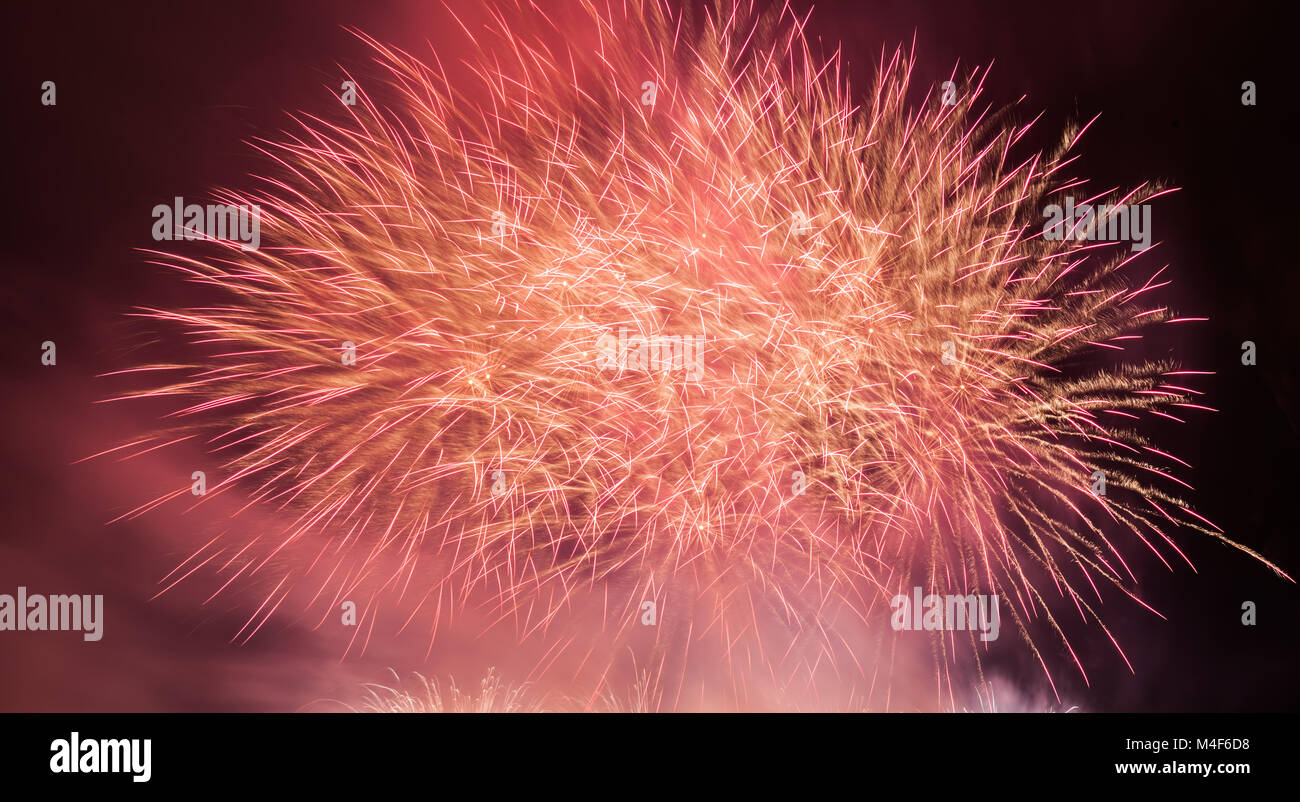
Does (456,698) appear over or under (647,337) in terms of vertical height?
under

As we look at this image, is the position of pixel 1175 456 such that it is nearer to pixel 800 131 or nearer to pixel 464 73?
pixel 800 131

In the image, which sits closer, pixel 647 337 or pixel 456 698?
pixel 647 337

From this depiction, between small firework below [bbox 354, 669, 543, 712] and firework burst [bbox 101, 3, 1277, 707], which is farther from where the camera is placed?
small firework below [bbox 354, 669, 543, 712]

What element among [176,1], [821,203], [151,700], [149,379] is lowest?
[151,700]

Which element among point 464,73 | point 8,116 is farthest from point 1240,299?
point 8,116

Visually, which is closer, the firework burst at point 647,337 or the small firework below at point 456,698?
the firework burst at point 647,337

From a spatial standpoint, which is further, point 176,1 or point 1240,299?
point 1240,299

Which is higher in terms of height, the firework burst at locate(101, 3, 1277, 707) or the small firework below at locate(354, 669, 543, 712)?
the firework burst at locate(101, 3, 1277, 707)

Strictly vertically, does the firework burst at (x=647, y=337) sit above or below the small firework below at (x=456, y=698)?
above
